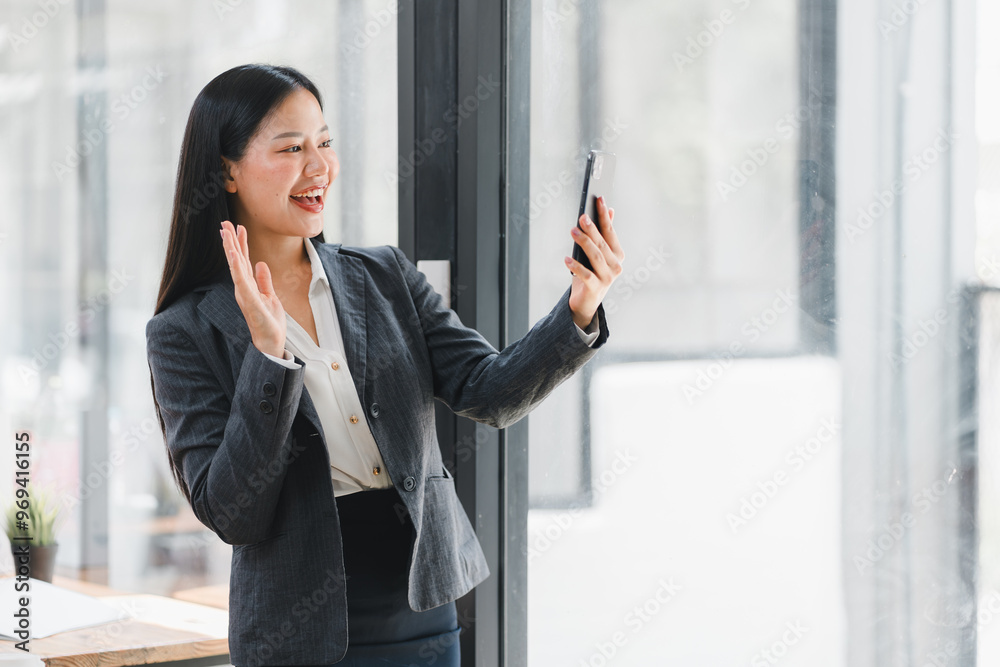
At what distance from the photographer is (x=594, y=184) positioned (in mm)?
1273

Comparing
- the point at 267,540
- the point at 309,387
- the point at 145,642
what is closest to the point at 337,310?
the point at 309,387

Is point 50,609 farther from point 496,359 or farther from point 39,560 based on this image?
point 496,359

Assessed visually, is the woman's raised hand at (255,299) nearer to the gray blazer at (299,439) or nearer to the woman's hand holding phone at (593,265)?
the gray blazer at (299,439)

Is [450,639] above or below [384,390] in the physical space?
below

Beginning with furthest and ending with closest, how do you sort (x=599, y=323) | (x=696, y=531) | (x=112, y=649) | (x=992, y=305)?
(x=112, y=649)
(x=696, y=531)
(x=599, y=323)
(x=992, y=305)

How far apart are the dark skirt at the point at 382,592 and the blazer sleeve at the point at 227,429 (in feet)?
0.45

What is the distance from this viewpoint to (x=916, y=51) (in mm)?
1267

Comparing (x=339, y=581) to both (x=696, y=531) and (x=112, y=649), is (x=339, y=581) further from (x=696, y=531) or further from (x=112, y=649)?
(x=112, y=649)

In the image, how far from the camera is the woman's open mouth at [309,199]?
4.53 feet

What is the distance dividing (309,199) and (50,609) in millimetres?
1194

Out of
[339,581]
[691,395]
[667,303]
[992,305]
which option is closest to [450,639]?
[339,581]

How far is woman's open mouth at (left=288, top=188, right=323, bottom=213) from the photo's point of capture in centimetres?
138

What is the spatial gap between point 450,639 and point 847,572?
0.62m

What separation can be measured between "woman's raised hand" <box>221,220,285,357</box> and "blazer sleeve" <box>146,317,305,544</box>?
24 millimetres
